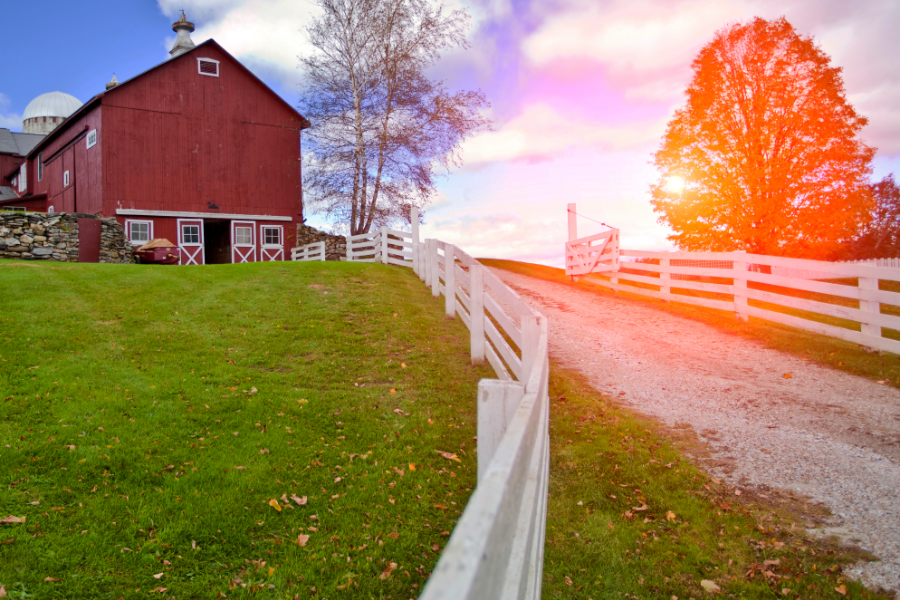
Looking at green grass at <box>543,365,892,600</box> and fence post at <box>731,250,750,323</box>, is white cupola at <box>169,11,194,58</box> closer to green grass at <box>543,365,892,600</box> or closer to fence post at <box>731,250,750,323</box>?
fence post at <box>731,250,750,323</box>

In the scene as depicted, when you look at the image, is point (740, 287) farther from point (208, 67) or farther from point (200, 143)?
point (208, 67)

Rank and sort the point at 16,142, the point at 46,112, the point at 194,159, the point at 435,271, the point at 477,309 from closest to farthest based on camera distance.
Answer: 1. the point at 477,309
2. the point at 435,271
3. the point at 194,159
4. the point at 16,142
5. the point at 46,112

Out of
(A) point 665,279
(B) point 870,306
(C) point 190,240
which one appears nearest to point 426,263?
(A) point 665,279

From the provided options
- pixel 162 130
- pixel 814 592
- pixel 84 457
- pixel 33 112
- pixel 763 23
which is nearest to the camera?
pixel 814 592

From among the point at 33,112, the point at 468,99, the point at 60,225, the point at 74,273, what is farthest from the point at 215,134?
the point at 33,112

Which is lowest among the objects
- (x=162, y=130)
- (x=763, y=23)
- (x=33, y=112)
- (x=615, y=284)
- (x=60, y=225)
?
(x=615, y=284)

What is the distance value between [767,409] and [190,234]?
2413 cm

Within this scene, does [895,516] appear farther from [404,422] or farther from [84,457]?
[84,457]

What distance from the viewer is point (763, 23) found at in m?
17.5

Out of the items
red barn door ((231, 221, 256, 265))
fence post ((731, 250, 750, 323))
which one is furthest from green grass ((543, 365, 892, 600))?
red barn door ((231, 221, 256, 265))

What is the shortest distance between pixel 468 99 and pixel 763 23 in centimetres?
1135

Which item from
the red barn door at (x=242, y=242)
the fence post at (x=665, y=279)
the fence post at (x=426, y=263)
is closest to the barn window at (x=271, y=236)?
the red barn door at (x=242, y=242)

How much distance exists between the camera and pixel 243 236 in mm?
25391

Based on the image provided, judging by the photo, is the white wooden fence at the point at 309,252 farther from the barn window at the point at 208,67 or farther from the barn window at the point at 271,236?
the barn window at the point at 208,67
